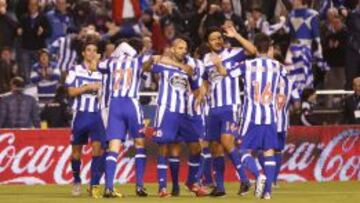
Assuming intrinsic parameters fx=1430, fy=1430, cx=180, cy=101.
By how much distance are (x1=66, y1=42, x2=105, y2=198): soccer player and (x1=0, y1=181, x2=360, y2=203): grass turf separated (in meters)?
0.68

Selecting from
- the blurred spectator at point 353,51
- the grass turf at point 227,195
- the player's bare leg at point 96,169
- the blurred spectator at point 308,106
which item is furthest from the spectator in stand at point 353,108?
the player's bare leg at point 96,169

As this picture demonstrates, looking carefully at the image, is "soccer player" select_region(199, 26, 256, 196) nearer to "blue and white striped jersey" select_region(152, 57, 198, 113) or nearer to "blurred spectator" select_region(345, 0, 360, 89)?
"blue and white striped jersey" select_region(152, 57, 198, 113)

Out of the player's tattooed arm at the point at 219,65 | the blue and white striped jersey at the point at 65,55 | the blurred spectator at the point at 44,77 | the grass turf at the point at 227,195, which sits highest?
the blue and white striped jersey at the point at 65,55

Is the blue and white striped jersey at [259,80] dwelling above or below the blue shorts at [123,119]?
above

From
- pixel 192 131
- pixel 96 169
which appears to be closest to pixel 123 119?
pixel 192 131

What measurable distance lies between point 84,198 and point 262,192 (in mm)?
2772

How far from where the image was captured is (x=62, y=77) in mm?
29547

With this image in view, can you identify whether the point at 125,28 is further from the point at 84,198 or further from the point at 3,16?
the point at 84,198

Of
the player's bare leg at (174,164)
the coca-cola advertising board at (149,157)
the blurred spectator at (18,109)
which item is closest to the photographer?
the player's bare leg at (174,164)

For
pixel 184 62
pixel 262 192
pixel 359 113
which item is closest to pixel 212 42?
pixel 184 62

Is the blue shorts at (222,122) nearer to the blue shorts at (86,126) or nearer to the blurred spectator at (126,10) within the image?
the blue shorts at (86,126)

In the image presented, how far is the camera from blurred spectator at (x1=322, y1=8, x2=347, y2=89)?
98.5 ft

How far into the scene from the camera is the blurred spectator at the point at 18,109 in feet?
90.3

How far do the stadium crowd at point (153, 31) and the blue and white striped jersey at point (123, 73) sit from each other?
7.20 metres
